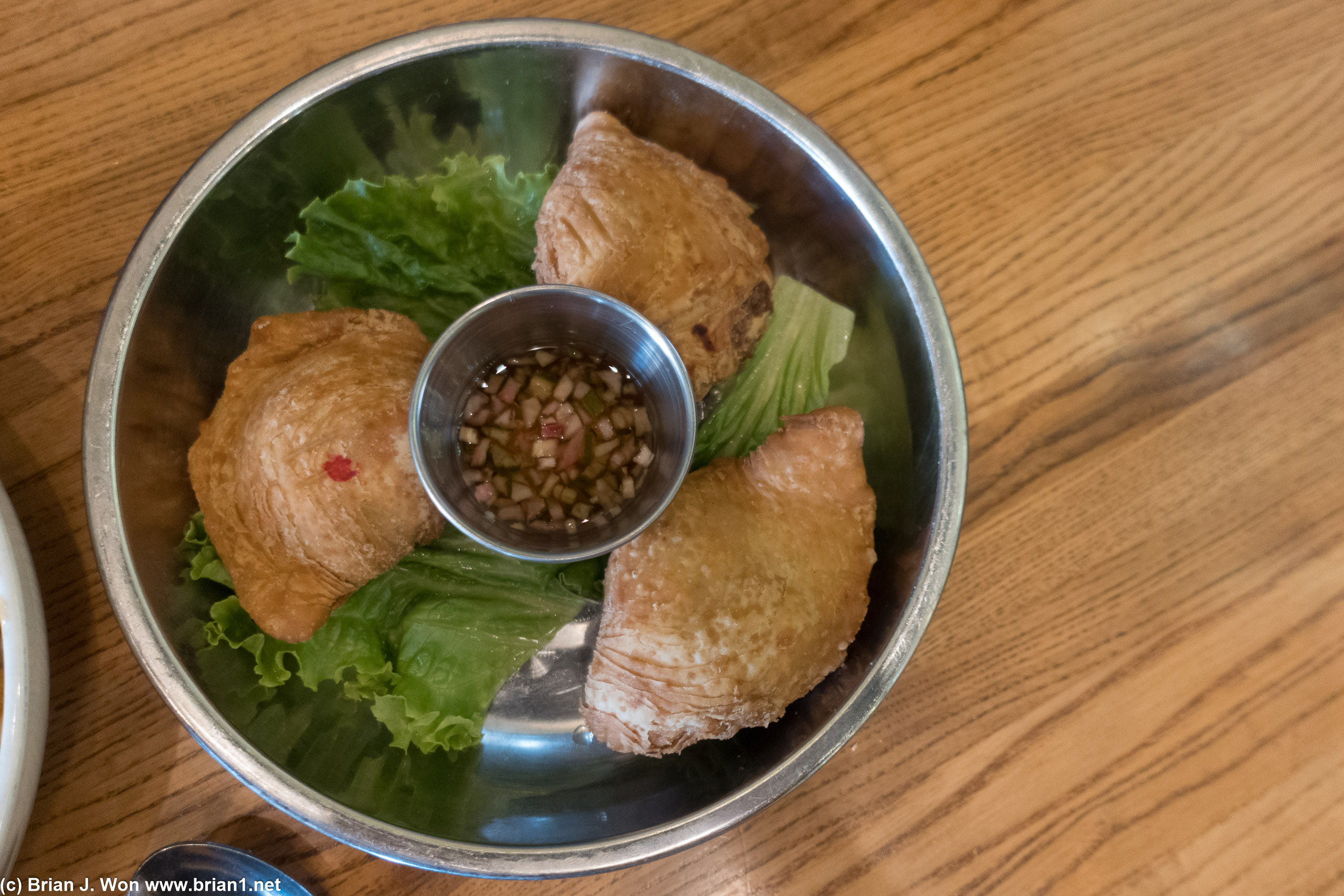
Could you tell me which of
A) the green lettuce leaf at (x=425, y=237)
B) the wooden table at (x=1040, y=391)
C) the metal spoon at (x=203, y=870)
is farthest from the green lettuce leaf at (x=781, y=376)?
the metal spoon at (x=203, y=870)

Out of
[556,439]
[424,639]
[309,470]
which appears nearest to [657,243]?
[556,439]

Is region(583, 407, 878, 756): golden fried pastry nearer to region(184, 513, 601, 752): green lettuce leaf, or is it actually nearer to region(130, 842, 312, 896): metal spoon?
region(184, 513, 601, 752): green lettuce leaf

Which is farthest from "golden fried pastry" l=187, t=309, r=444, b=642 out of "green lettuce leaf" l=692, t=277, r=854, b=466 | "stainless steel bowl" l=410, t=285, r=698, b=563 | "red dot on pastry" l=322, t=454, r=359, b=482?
"green lettuce leaf" l=692, t=277, r=854, b=466

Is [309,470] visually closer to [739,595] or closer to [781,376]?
[739,595]

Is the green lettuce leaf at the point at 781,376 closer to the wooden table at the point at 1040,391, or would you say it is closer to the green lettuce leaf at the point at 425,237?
the wooden table at the point at 1040,391

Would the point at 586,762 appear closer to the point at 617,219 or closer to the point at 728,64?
the point at 617,219

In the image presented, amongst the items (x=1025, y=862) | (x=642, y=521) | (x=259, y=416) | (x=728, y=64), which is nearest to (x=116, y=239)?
(x=259, y=416)
